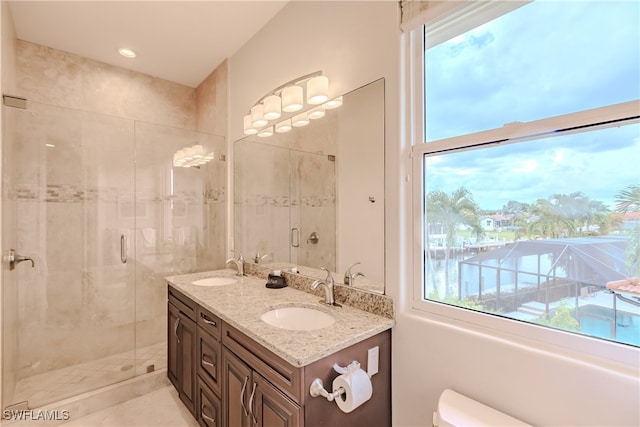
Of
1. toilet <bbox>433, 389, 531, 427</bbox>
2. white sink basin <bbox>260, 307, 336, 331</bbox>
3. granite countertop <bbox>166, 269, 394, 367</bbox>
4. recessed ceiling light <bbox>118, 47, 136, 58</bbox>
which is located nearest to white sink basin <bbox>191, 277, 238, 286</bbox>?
granite countertop <bbox>166, 269, 394, 367</bbox>

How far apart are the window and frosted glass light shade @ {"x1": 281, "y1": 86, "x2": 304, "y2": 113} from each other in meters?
0.84

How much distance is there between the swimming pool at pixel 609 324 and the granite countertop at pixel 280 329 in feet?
2.29

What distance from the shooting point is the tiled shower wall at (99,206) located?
7.72 ft

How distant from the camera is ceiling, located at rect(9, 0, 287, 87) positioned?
2092 mm

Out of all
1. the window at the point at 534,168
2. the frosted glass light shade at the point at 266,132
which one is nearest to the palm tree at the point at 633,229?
the window at the point at 534,168

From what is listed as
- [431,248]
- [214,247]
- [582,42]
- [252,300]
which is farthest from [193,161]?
[582,42]

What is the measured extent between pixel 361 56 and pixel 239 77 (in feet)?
4.92

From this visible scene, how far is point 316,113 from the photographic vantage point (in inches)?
73.2

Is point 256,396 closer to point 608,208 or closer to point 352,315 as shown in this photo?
point 352,315

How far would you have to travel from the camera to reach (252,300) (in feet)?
5.67

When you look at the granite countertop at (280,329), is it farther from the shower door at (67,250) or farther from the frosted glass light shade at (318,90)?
the frosted glass light shade at (318,90)

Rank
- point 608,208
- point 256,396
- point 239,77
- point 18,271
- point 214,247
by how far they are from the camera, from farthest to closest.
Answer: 1. point 214,247
2. point 239,77
3. point 18,271
4. point 256,396
5. point 608,208

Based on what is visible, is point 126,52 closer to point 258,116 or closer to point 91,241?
point 258,116

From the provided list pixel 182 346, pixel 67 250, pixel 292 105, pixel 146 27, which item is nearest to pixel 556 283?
pixel 292 105
